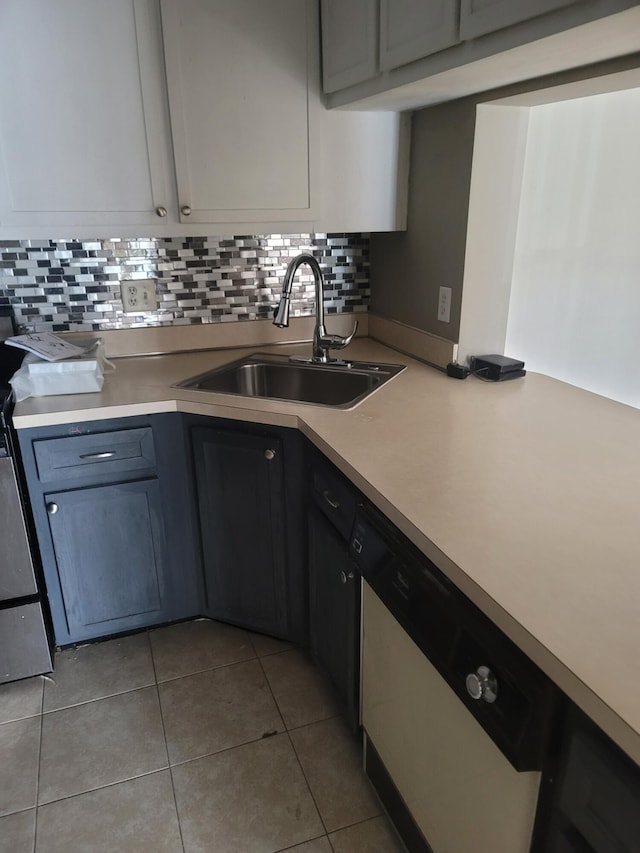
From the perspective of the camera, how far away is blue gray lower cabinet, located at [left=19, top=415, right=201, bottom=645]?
5.70ft

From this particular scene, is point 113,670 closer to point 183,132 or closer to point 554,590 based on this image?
point 554,590

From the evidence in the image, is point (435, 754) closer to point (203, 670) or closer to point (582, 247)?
point (203, 670)

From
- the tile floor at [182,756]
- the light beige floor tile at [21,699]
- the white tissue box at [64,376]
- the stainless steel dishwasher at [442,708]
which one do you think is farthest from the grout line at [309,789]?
the white tissue box at [64,376]

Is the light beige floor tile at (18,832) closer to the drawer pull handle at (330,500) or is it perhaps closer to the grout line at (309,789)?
the grout line at (309,789)

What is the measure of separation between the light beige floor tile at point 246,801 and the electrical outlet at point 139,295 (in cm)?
146

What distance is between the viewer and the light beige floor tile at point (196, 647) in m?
1.94

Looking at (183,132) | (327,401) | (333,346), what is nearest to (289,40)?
(183,132)

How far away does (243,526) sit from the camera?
1862 mm

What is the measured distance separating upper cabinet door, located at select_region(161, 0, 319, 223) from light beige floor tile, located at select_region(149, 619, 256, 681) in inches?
53.7

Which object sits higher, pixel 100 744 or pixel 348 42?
pixel 348 42

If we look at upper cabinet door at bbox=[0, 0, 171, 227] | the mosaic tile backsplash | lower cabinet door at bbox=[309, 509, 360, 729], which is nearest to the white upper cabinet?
upper cabinet door at bbox=[0, 0, 171, 227]

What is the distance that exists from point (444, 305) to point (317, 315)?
17.0 inches

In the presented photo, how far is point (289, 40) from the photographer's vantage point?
1.83 meters

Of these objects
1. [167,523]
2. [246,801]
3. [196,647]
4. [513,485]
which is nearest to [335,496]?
[513,485]
